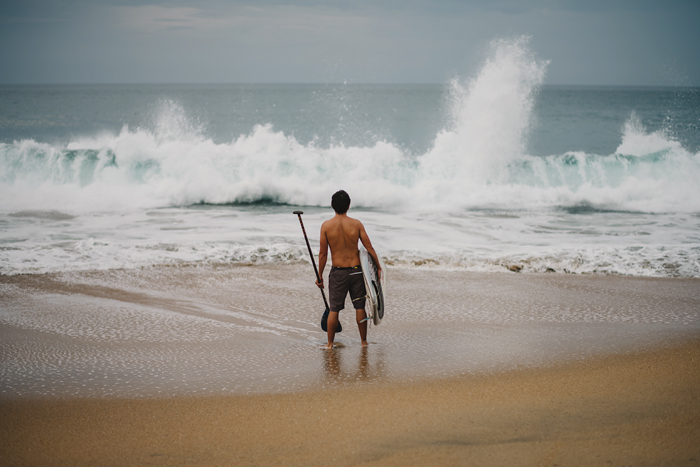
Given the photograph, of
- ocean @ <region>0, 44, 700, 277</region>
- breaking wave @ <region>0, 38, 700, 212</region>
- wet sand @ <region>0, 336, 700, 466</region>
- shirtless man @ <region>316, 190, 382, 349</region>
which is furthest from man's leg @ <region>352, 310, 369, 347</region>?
breaking wave @ <region>0, 38, 700, 212</region>

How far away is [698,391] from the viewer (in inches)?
153

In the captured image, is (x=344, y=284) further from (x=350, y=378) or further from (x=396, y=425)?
(x=396, y=425)

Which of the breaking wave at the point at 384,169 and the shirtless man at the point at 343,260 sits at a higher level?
the breaking wave at the point at 384,169

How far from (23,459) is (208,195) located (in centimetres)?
1368

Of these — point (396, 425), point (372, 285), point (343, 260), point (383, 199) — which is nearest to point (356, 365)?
point (372, 285)

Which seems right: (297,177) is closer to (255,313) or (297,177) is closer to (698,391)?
(255,313)

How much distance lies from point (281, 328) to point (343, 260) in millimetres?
1286

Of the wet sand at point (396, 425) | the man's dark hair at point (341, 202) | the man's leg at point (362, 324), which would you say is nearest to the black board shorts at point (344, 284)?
the man's leg at point (362, 324)

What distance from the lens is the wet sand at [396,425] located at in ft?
10.1

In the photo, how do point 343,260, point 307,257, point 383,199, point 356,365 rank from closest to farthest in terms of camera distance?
point 356,365, point 343,260, point 307,257, point 383,199

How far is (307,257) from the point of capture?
9.18 m

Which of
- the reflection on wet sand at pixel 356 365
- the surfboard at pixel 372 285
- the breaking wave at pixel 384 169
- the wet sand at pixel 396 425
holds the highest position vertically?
the breaking wave at pixel 384 169

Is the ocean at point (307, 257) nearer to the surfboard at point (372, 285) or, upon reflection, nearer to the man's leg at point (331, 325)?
the man's leg at point (331, 325)

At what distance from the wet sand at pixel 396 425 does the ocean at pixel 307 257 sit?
1.01 feet
